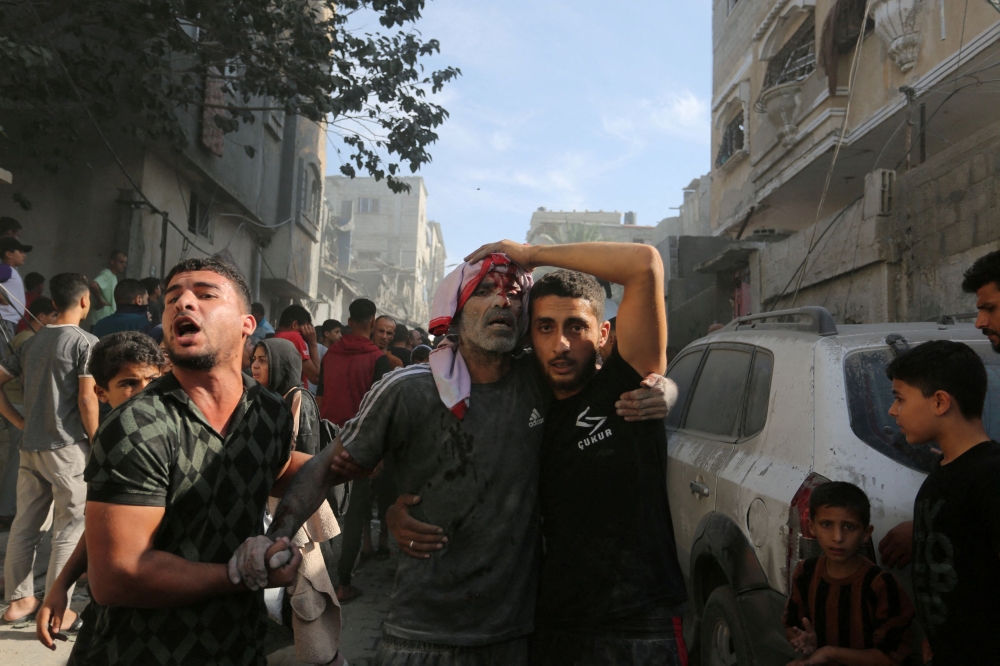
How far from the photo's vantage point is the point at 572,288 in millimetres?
2354

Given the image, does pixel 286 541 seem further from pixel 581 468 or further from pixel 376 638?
pixel 376 638

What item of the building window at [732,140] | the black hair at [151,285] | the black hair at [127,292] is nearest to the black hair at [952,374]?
the black hair at [127,292]

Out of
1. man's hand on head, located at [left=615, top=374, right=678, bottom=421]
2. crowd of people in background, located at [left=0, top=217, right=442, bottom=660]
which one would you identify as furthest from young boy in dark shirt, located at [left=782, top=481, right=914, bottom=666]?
crowd of people in background, located at [left=0, top=217, right=442, bottom=660]

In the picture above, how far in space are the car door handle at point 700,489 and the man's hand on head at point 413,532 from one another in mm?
1739

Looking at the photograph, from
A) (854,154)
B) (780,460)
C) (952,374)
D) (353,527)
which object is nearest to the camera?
(952,374)

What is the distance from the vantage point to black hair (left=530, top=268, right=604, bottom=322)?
2.35m

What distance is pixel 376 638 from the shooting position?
4.81 meters

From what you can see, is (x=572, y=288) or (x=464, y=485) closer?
(x=464, y=485)

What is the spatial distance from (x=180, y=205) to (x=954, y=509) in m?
12.7

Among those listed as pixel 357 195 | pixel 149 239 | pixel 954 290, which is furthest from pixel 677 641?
pixel 357 195

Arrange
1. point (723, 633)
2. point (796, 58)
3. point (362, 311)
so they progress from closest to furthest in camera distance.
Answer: point (723, 633), point (362, 311), point (796, 58)

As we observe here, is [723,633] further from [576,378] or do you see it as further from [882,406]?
[576,378]

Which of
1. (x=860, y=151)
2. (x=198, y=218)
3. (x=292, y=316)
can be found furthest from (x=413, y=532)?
(x=198, y=218)

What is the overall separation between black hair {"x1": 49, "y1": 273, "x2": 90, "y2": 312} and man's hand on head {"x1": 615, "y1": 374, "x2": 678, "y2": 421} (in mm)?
4166
